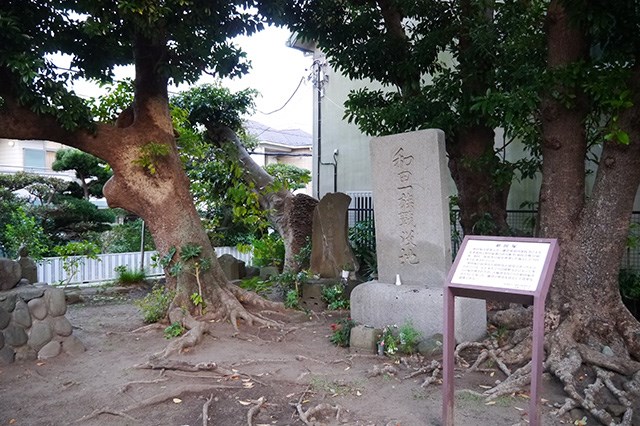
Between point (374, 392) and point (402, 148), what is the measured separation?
327 centimetres

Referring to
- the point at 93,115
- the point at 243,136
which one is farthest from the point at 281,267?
the point at 93,115

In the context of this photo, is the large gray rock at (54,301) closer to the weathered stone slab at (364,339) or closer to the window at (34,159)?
the weathered stone slab at (364,339)

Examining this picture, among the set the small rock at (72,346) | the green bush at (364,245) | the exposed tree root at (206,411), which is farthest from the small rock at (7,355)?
the green bush at (364,245)

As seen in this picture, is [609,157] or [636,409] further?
[609,157]

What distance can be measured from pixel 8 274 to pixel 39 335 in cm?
84

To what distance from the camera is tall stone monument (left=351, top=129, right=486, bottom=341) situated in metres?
6.48

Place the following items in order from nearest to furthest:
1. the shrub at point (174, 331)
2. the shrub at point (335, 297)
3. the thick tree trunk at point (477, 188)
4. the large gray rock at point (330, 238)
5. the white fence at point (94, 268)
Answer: the shrub at point (174, 331) < the thick tree trunk at point (477, 188) < the shrub at point (335, 297) < the large gray rock at point (330, 238) < the white fence at point (94, 268)

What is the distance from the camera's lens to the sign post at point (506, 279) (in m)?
3.55

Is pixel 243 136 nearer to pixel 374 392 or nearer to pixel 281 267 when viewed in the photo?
pixel 281 267

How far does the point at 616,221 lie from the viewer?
584 cm

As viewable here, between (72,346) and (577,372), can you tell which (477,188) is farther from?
(72,346)

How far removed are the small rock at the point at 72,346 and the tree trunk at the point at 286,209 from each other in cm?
529

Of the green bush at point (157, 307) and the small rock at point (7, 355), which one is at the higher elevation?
the green bush at point (157, 307)

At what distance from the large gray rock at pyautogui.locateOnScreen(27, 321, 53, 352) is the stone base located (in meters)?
3.95
